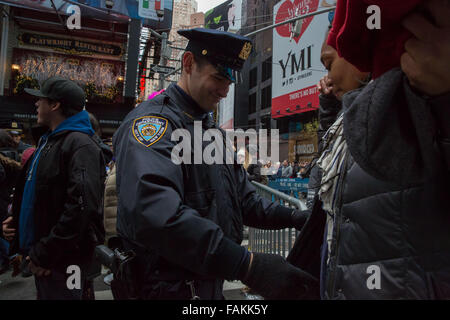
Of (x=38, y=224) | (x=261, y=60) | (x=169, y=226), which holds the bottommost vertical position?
(x=38, y=224)

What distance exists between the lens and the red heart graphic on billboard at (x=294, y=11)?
18970 millimetres

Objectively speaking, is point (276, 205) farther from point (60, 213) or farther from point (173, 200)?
point (60, 213)

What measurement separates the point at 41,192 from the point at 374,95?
2.58 m

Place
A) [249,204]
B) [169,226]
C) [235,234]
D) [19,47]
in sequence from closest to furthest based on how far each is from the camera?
[169,226]
[235,234]
[249,204]
[19,47]

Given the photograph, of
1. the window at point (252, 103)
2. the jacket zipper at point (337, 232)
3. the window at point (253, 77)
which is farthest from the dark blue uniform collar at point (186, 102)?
the window at point (253, 77)

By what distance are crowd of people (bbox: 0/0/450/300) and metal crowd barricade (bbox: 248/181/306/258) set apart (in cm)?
133

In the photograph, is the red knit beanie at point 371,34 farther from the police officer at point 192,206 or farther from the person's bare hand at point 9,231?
the person's bare hand at point 9,231

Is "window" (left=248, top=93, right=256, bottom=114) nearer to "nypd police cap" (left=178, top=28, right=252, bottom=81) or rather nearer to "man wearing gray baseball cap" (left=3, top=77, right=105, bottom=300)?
"man wearing gray baseball cap" (left=3, top=77, right=105, bottom=300)

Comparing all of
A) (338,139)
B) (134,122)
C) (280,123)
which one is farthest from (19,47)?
(280,123)

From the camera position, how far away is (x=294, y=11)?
20.2m

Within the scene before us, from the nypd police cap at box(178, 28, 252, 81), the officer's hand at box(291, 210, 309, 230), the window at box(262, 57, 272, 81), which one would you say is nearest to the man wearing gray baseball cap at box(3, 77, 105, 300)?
the nypd police cap at box(178, 28, 252, 81)

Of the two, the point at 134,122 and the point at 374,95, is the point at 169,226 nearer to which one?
the point at 134,122

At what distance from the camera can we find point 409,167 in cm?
71

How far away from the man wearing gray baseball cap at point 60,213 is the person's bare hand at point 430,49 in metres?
2.40
